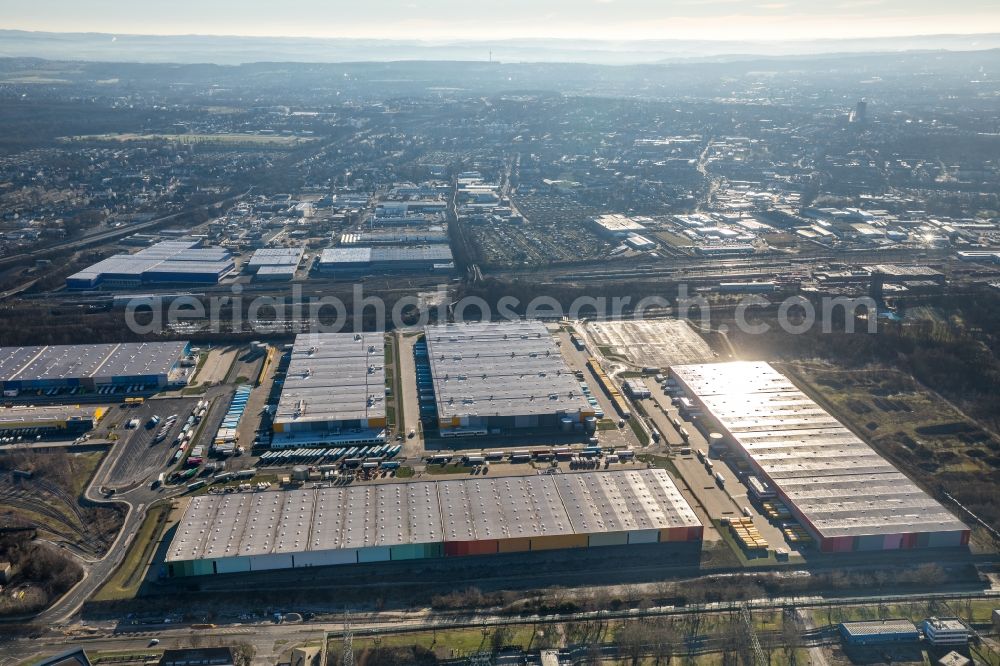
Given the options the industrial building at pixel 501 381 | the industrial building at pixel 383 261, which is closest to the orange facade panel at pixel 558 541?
the industrial building at pixel 501 381

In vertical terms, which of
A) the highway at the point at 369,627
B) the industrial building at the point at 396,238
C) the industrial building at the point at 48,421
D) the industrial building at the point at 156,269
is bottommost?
the highway at the point at 369,627

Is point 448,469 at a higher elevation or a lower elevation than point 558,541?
higher

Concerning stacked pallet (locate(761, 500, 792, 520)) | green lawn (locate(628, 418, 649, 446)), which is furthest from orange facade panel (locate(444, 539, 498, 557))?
stacked pallet (locate(761, 500, 792, 520))

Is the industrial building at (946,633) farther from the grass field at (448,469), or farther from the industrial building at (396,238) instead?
the industrial building at (396,238)

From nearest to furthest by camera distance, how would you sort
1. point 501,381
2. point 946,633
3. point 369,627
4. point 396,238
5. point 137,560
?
point 946,633 < point 369,627 < point 137,560 < point 501,381 < point 396,238

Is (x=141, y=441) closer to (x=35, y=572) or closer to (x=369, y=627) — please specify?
(x=35, y=572)

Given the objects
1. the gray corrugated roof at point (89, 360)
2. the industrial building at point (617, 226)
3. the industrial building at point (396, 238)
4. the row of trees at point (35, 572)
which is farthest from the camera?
the industrial building at point (617, 226)

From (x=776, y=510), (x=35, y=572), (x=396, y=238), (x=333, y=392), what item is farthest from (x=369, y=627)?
(x=396, y=238)
